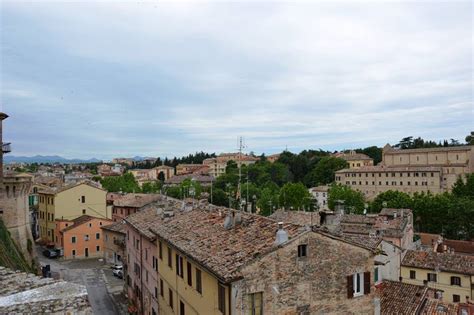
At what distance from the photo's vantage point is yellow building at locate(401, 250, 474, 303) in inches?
1147

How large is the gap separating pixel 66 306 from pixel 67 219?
48110 millimetres

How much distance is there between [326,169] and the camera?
114 meters

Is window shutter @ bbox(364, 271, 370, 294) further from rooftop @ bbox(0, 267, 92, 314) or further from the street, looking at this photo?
the street

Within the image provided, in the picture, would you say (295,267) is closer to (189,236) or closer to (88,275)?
(189,236)

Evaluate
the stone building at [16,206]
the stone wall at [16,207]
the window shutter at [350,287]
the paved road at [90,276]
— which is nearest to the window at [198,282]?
the window shutter at [350,287]

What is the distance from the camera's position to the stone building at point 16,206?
34.0 m

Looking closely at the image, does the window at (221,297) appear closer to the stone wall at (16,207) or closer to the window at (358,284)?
the window at (358,284)

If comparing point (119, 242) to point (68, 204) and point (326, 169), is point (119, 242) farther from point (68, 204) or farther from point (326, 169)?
point (326, 169)

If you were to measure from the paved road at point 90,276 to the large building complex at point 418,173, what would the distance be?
237ft

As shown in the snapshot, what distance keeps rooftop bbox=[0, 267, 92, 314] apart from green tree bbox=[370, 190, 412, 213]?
2386 inches

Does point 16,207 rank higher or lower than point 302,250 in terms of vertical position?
lower

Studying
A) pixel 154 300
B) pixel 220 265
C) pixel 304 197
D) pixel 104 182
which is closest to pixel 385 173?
pixel 304 197

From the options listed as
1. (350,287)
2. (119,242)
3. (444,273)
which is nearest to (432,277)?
(444,273)

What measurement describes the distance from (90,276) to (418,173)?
7675 centimetres
